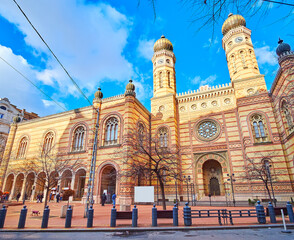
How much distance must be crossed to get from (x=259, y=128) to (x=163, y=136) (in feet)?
36.7

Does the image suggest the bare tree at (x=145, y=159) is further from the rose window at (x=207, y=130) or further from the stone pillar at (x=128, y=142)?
the rose window at (x=207, y=130)

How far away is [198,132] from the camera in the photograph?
77.6ft

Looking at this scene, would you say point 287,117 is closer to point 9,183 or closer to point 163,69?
point 163,69

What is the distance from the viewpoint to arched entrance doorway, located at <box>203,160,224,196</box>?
2187cm

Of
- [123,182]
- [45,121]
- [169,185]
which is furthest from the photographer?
[45,121]

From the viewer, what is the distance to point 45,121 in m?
27.4

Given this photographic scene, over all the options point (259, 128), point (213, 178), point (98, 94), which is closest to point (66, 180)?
point (98, 94)

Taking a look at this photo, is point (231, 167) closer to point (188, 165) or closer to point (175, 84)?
point (188, 165)

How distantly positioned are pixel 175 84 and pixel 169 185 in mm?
15284

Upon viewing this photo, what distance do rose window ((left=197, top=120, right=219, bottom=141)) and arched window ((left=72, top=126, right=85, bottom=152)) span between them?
15.1 metres

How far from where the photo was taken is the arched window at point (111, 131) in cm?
2142

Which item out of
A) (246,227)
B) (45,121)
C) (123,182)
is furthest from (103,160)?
(246,227)

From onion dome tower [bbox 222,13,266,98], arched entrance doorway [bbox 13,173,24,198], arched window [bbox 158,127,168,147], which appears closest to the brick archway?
arched window [bbox 158,127,168,147]

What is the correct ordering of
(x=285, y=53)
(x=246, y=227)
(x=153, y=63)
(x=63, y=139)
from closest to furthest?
(x=246, y=227) → (x=285, y=53) → (x=63, y=139) → (x=153, y=63)
